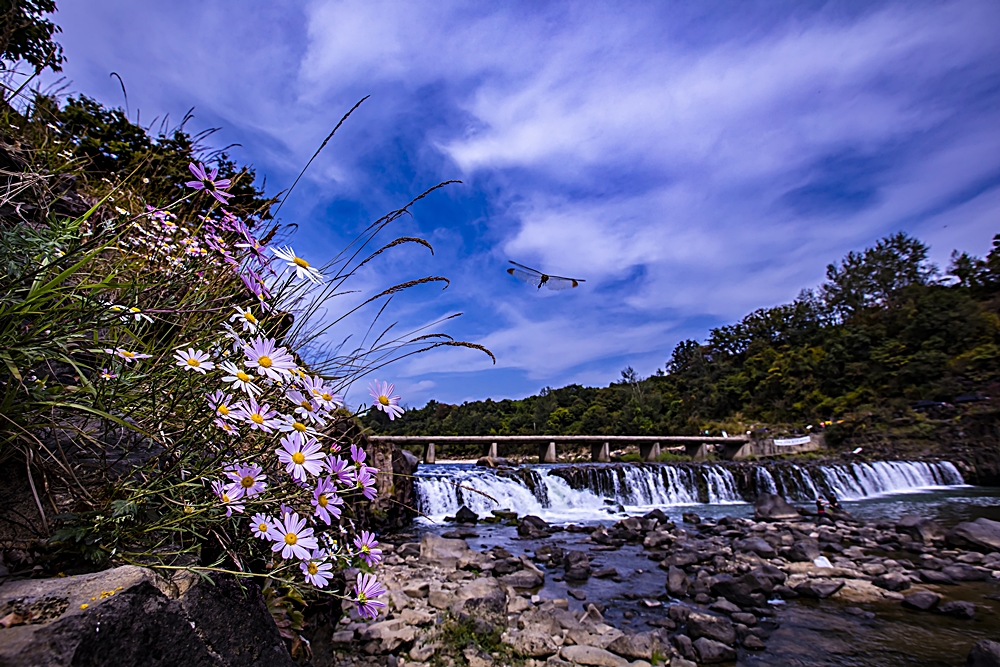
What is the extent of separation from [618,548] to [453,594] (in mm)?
5475

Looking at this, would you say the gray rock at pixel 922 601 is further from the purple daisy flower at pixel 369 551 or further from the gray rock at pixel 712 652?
the purple daisy flower at pixel 369 551

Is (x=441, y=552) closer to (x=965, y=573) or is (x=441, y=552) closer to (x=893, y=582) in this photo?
(x=893, y=582)

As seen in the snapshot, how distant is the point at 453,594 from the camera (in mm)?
4934

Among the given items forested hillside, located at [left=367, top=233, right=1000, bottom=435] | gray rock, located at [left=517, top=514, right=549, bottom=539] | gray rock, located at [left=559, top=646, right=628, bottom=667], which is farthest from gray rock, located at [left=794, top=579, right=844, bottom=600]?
forested hillside, located at [left=367, top=233, right=1000, bottom=435]

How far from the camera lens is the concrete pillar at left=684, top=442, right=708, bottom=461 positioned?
2813 cm

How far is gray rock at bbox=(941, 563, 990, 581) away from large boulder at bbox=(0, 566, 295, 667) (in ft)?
30.3

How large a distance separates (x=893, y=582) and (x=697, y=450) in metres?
23.5

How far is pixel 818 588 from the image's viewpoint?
20.2ft

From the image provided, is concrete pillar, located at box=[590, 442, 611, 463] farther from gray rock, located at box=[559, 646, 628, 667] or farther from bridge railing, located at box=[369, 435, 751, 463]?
gray rock, located at box=[559, 646, 628, 667]

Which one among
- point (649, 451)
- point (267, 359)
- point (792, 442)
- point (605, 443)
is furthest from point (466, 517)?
point (792, 442)

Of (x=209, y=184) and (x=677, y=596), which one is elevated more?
(x=209, y=184)

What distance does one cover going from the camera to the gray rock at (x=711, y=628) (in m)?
4.60

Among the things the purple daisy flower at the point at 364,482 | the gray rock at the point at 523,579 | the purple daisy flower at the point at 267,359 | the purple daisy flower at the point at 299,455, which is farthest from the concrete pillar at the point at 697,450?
the purple daisy flower at the point at 267,359

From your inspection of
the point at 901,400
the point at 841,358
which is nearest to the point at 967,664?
the point at 901,400
